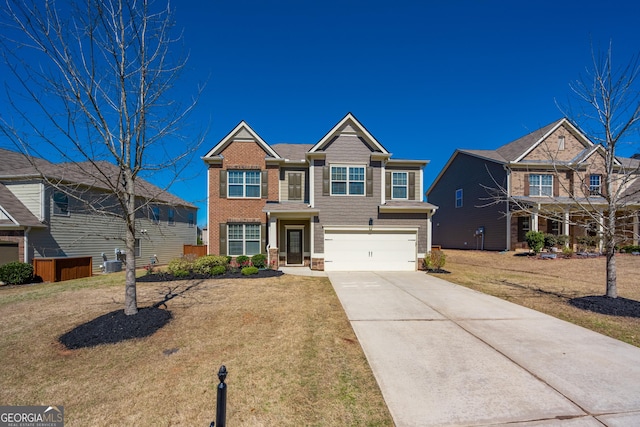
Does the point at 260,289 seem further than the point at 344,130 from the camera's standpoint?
No

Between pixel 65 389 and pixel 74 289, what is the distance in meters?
8.32

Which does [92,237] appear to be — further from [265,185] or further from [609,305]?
[609,305]

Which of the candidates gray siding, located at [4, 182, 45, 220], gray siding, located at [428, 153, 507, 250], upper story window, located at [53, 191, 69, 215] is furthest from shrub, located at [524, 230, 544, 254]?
gray siding, located at [4, 182, 45, 220]

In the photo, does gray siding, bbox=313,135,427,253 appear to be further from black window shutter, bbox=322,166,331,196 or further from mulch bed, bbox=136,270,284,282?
mulch bed, bbox=136,270,284,282

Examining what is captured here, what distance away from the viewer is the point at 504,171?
69.6 ft

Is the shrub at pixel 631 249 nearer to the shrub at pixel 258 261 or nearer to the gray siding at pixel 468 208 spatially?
the gray siding at pixel 468 208

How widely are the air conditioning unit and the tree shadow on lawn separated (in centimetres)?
1974

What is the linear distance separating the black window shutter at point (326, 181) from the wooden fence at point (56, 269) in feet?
40.9

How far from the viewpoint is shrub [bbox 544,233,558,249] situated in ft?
59.6

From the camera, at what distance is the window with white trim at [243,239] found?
1496cm

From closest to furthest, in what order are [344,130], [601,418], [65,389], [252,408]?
1. [601,418]
2. [252,408]
3. [65,389]
4. [344,130]

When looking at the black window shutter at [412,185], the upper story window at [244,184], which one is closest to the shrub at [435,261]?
the black window shutter at [412,185]

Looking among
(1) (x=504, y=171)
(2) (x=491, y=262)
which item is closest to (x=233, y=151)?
(2) (x=491, y=262)

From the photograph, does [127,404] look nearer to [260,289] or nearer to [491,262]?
[260,289]
